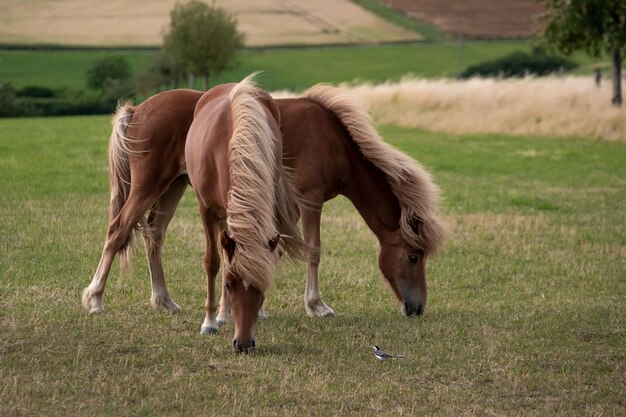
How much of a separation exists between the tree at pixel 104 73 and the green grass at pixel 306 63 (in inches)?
50.3

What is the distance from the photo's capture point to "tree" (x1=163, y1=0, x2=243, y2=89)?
49.9m

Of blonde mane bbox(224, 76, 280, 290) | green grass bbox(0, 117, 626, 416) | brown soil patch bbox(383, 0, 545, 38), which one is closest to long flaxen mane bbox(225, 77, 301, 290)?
blonde mane bbox(224, 76, 280, 290)

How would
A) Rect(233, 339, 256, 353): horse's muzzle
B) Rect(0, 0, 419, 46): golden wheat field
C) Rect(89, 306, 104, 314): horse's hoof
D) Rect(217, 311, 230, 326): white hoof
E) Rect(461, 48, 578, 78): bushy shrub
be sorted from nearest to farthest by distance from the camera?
Rect(233, 339, 256, 353): horse's muzzle
Rect(217, 311, 230, 326): white hoof
Rect(89, 306, 104, 314): horse's hoof
Rect(461, 48, 578, 78): bushy shrub
Rect(0, 0, 419, 46): golden wheat field

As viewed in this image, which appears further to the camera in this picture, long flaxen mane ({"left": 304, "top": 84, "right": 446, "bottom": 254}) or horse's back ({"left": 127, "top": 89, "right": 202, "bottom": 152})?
horse's back ({"left": 127, "top": 89, "right": 202, "bottom": 152})

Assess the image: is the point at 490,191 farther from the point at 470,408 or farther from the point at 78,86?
the point at 78,86

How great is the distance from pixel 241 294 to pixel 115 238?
2.07 m

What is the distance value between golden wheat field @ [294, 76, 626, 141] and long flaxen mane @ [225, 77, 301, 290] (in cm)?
1669

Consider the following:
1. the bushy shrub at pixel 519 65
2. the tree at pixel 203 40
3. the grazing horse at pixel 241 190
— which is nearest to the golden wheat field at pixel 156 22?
the tree at pixel 203 40

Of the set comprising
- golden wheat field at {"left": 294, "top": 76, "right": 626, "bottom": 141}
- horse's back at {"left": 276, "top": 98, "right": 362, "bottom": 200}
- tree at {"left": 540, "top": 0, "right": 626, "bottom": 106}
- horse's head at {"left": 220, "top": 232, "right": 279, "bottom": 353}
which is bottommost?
golden wheat field at {"left": 294, "top": 76, "right": 626, "bottom": 141}

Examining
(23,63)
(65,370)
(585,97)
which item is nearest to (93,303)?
(65,370)

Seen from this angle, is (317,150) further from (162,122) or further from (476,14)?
(476,14)

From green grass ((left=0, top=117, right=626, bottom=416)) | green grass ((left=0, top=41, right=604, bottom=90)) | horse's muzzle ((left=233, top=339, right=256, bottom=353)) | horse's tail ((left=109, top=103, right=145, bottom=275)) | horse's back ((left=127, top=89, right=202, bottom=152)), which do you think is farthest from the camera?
green grass ((left=0, top=41, right=604, bottom=90))

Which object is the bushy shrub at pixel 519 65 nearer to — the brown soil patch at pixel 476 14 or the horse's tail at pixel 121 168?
the brown soil patch at pixel 476 14

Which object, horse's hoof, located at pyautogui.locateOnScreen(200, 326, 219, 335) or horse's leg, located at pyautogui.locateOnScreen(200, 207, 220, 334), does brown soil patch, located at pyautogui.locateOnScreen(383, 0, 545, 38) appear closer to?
horse's leg, located at pyautogui.locateOnScreen(200, 207, 220, 334)
